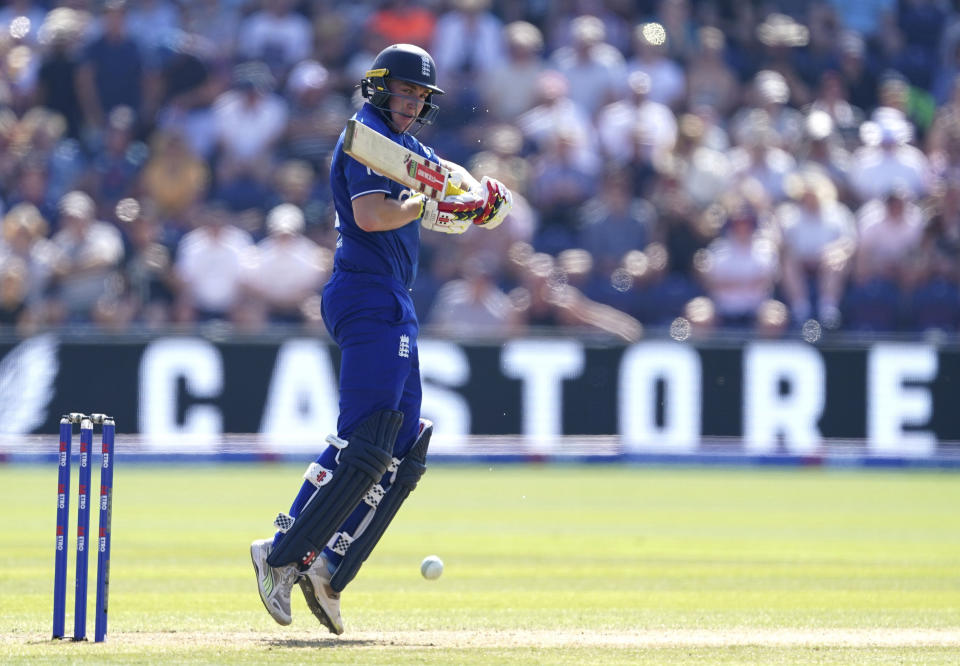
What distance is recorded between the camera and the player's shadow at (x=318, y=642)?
21.4 ft

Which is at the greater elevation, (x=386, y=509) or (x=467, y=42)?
(x=467, y=42)

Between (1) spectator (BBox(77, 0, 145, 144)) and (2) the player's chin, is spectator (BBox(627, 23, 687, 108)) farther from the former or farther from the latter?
(2) the player's chin

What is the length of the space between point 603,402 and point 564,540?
5608 mm

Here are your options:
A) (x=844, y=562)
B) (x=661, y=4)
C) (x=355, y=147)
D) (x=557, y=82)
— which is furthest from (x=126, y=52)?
(x=355, y=147)

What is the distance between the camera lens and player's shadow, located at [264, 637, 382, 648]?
653 cm

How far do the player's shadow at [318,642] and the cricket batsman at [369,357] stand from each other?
0.14 meters

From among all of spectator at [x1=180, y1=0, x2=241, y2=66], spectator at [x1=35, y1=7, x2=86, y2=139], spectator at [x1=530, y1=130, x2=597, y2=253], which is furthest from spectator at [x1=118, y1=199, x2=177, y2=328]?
spectator at [x1=530, y1=130, x2=597, y2=253]

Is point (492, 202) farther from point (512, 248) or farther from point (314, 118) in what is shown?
point (314, 118)

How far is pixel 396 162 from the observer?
672cm

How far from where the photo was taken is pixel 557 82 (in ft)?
61.3

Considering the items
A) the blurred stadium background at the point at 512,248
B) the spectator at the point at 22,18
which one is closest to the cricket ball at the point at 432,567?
the blurred stadium background at the point at 512,248

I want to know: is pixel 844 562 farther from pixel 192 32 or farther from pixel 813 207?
pixel 192 32

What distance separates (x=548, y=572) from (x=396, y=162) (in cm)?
367

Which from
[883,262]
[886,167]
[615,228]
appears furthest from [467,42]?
[883,262]
